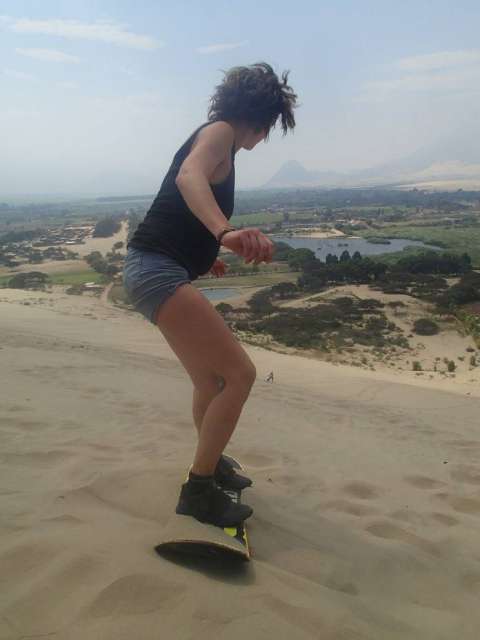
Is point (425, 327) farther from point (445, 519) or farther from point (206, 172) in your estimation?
point (206, 172)

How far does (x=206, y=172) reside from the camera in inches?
81.7

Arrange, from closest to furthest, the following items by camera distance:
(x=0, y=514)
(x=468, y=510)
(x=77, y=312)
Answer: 1. (x=0, y=514)
2. (x=468, y=510)
3. (x=77, y=312)

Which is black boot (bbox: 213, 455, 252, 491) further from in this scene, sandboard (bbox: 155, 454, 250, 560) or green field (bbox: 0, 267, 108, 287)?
green field (bbox: 0, 267, 108, 287)

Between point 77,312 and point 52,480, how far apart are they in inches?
785

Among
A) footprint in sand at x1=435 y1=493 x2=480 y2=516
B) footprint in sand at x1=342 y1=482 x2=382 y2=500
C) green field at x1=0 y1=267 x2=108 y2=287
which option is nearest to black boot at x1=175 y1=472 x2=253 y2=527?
footprint in sand at x1=342 y1=482 x2=382 y2=500

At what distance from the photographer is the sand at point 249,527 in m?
1.58

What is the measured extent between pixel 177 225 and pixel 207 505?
124 cm

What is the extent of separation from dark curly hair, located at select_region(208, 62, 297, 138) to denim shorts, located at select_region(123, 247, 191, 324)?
732 millimetres

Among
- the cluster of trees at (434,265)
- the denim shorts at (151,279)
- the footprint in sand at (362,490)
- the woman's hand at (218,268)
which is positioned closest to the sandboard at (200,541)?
the denim shorts at (151,279)

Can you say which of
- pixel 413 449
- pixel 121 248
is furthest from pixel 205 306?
pixel 121 248

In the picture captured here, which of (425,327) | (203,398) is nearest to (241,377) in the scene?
(203,398)

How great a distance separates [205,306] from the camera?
2.07 m

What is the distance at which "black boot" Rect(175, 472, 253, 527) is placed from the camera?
2.14 meters

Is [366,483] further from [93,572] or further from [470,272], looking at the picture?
[470,272]
